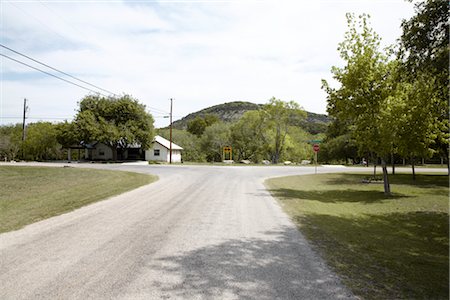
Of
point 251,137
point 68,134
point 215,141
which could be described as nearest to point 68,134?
point 68,134

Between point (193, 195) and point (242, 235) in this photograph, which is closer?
point (242, 235)

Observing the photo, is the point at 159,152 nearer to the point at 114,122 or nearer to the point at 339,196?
the point at 114,122

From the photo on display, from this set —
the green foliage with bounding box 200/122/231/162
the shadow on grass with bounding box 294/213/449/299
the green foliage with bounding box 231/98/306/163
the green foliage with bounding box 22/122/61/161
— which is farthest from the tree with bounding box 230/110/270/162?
the shadow on grass with bounding box 294/213/449/299

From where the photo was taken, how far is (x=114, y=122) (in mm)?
49500

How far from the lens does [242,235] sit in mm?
7465

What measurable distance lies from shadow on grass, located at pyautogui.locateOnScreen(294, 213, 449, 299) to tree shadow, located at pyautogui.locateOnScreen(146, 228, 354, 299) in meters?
0.44

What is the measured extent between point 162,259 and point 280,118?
2067 inches

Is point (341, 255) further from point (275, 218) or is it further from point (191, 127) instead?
point (191, 127)

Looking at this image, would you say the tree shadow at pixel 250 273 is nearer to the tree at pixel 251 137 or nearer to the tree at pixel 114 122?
the tree at pixel 114 122

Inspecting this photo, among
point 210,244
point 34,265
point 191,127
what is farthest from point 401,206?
point 191,127

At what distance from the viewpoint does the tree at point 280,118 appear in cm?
5481

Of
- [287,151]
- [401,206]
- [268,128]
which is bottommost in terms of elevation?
[401,206]

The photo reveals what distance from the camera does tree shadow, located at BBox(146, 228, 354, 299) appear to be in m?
4.28

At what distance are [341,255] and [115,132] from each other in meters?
45.5
